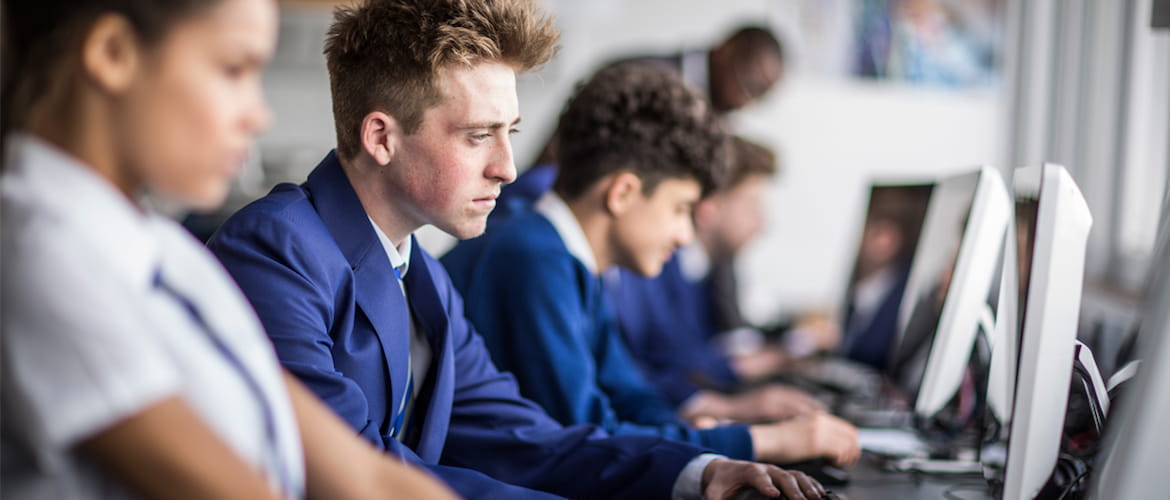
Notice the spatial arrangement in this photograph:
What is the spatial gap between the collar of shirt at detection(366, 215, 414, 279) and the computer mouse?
595 millimetres

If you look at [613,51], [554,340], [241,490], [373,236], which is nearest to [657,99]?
[554,340]

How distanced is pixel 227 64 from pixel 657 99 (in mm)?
1021

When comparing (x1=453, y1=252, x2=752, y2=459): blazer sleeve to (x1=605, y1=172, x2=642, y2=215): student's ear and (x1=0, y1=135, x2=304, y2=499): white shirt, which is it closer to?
(x1=605, y1=172, x2=642, y2=215): student's ear

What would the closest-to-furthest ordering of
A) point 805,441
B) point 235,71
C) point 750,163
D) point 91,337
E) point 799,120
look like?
point 91,337
point 235,71
point 805,441
point 750,163
point 799,120

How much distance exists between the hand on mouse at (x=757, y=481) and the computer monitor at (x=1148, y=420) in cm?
31

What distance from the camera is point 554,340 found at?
1.32 meters

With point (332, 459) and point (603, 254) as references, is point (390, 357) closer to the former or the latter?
point (332, 459)

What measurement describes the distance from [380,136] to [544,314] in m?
0.40

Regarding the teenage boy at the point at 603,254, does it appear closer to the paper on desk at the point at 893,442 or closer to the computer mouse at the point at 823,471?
the computer mouse at the point at 823,471

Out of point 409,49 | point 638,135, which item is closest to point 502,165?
point 409,49

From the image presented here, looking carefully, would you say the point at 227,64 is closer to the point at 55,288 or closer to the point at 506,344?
the point at 55,288

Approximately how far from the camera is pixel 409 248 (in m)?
1.11

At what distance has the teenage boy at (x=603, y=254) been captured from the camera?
4.31 feet

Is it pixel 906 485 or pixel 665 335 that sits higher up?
pixel 906 485
